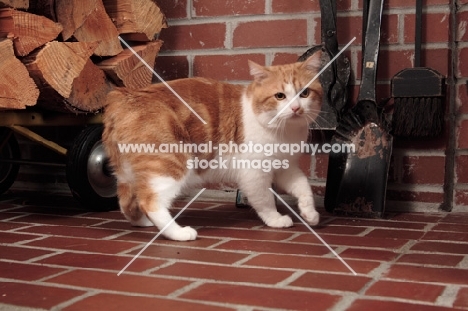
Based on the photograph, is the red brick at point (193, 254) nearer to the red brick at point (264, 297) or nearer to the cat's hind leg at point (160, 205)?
the cat's hind leg at point (160, 205)

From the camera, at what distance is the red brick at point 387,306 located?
3.71 feet

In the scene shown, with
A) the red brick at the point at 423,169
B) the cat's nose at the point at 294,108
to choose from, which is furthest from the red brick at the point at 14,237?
the red brick at the point at 423,169

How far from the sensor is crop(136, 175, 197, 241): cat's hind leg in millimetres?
1710

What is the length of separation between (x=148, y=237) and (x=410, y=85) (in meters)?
1.00

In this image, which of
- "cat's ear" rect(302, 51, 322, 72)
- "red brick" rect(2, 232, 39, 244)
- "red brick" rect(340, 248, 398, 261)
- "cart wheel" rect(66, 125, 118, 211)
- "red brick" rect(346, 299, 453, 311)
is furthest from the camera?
"cart wheel" rect(66, 125, 118, 211)

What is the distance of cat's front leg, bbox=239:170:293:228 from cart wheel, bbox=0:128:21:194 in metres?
1.06

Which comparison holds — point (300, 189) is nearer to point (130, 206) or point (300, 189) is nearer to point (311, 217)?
point (311, 217)

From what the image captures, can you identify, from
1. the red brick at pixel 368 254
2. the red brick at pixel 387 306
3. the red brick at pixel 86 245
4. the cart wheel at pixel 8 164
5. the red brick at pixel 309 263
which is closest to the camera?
the red brick at pixel 387 306

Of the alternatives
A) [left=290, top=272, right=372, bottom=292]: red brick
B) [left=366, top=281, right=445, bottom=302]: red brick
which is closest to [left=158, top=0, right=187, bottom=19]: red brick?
[left=290, top=272, right=372, bottom=292]: red brick

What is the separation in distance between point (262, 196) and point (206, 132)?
0.26 meters

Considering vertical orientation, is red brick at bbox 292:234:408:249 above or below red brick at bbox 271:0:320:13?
below

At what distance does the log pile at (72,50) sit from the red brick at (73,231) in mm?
382

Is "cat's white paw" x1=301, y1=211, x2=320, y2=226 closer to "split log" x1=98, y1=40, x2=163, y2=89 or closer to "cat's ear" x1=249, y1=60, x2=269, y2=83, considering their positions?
"cat's ear" x1=249, y1=60, x2=269, y2=83

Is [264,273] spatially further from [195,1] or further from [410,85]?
[195,1]
